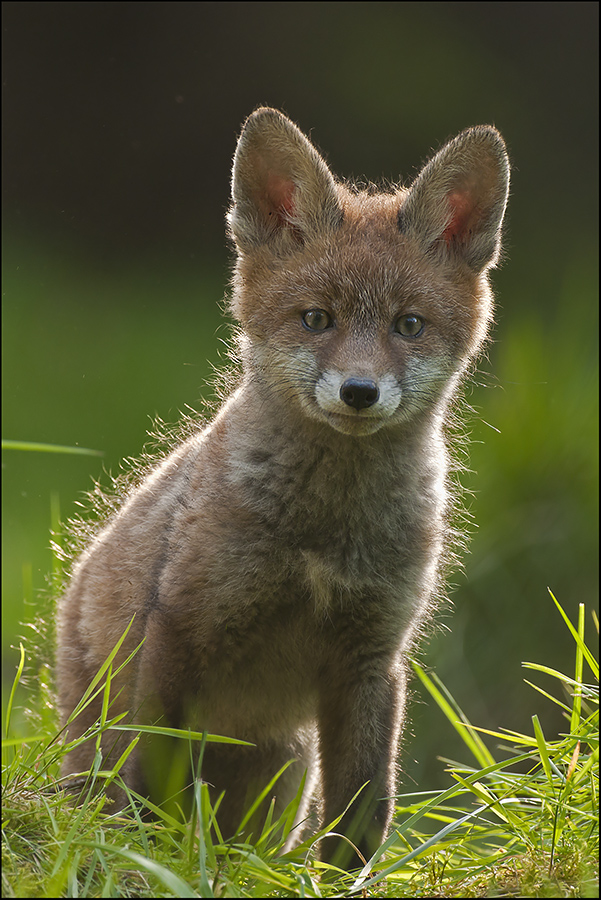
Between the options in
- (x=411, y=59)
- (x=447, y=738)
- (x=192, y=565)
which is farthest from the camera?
(x=411, y=59)

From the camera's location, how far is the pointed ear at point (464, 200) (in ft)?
10.1

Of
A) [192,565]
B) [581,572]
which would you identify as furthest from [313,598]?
[581,572]

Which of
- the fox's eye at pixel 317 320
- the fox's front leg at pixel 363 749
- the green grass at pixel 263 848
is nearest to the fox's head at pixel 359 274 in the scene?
the fox's eye at pixel 317 320

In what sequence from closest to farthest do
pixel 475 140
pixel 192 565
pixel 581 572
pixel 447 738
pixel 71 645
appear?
pixel 192 565, pixel 475 140, pixel 71 645, pixel 447 738, pixel 581 572

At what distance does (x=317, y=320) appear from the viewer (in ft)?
9.45

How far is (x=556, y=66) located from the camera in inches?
333

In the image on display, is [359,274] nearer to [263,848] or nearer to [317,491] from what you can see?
[317,491]

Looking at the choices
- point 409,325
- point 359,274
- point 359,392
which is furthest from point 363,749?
point 359,274

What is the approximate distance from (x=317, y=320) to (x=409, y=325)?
28 cm

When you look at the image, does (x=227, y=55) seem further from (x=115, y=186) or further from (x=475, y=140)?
(x=475, y=140)

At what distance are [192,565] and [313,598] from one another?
0.36m

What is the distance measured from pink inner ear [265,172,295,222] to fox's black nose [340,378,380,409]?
76 centimetres

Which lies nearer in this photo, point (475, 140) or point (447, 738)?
point (475, 140)

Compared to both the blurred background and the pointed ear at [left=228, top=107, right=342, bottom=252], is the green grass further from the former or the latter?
the blurred background
